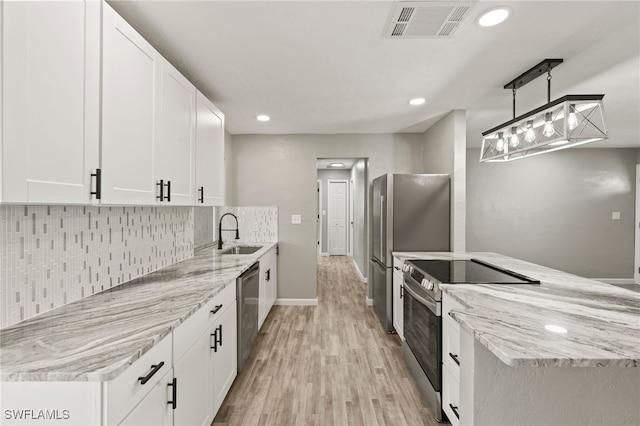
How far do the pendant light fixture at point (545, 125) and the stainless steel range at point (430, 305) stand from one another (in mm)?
939

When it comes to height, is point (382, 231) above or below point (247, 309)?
above

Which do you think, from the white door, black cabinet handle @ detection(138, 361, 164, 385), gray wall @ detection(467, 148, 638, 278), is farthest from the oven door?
the white door

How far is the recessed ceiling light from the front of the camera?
162 cm

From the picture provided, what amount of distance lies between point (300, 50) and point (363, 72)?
1.83 feet

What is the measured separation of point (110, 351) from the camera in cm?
105

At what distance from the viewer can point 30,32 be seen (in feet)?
3.35

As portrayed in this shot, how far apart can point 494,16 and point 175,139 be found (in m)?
1.93

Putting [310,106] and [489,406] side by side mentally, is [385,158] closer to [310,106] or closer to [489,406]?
[310,106]

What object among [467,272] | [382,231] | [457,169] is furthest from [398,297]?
[457,169]

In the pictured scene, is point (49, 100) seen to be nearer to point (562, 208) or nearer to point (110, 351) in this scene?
point (110, 351)

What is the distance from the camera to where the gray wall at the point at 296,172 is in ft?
14.6

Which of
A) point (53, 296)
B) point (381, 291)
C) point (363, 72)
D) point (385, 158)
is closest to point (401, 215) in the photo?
point (381, 291)

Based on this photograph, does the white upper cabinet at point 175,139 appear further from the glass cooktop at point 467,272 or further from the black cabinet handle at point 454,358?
the black cabinet handle at point 454,358

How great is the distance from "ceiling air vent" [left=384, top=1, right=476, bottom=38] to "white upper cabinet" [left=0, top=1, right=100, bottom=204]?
1368 mm
